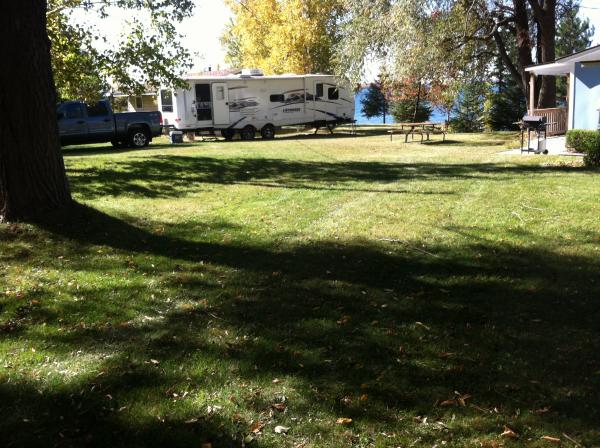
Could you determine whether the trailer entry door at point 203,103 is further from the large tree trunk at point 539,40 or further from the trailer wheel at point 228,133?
the large tree trunk at point 539,40

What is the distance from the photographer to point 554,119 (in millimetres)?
20141

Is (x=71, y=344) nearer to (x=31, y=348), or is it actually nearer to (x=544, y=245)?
(x=31, y=348)

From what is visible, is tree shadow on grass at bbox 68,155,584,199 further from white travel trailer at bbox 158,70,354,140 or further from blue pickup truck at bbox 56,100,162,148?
white travel trailer at bbox 158,70,354,140

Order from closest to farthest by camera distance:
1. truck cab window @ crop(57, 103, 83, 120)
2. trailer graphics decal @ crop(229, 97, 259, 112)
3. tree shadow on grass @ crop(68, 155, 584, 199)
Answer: tree shadow on grass @ crop(68, 155, 584, 199) → truck cab window @ crop(57, 103, 83, 120) → trailer graphics decal @ crop(229, 97, 259, 112)

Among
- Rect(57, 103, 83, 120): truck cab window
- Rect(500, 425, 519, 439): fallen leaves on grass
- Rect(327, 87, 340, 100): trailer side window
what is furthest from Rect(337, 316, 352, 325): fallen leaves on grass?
Rect(327, 87, 340, 100): trailer side window

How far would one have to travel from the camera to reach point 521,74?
23156mm

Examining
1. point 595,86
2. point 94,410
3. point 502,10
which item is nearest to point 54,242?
point 94,410

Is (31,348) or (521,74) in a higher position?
(521,74)

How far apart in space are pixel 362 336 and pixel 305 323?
459mm

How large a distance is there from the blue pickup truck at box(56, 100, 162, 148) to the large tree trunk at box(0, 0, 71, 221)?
45.0 feet

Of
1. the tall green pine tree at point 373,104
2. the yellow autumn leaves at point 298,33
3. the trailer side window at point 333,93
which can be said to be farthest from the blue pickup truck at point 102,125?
the tall green pine tree at point 373,104

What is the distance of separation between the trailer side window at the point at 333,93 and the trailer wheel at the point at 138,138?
10.0 m

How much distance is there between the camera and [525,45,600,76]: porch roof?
1516 centimetres

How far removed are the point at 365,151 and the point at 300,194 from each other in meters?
9.07
